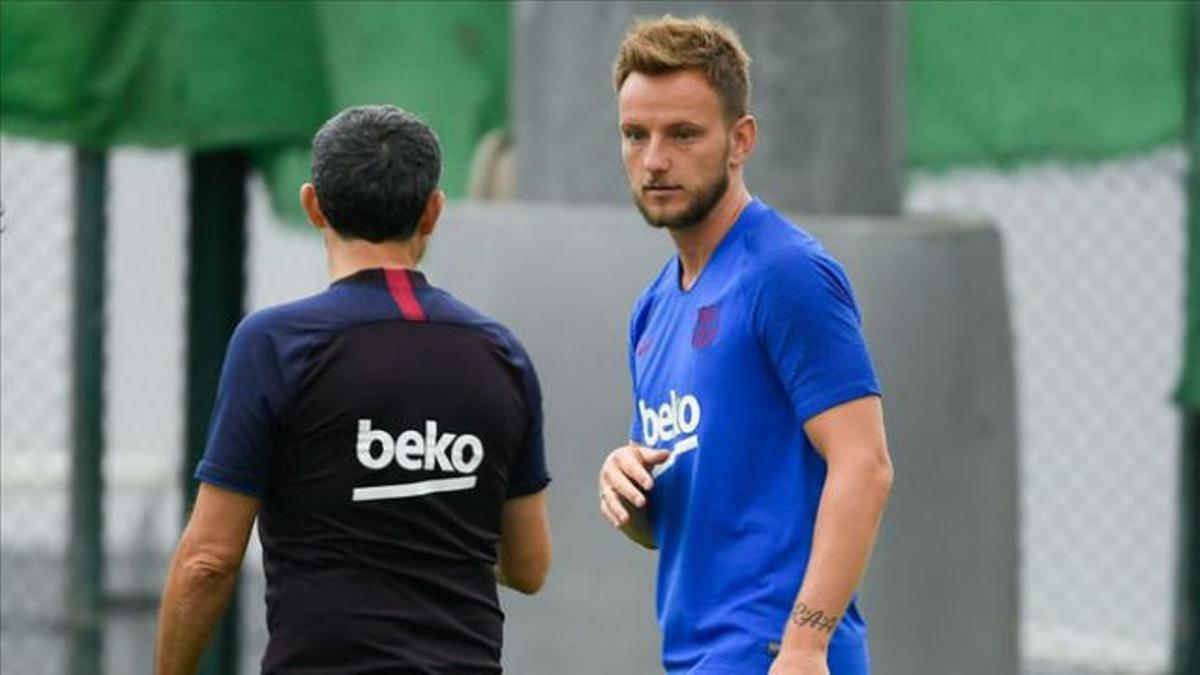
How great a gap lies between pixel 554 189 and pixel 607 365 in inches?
17.2

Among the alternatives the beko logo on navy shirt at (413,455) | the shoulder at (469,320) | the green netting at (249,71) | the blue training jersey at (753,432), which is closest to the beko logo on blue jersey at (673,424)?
the blue training jersey at (753,432)

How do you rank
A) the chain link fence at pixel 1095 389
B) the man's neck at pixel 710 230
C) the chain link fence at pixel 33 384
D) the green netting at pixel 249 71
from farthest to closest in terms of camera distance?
the chain link fence at pixel 1095 389 → the chain link fence at pixel 33 384 → the green netting at pixel 249 71 → the man's neck at pixel 710 230

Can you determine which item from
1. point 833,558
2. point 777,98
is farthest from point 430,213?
point 777,98

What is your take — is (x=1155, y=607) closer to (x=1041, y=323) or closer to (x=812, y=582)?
(x=1041, y=323)

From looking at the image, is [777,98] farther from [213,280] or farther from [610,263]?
[213,280]

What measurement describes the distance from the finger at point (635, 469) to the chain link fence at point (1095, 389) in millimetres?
3088

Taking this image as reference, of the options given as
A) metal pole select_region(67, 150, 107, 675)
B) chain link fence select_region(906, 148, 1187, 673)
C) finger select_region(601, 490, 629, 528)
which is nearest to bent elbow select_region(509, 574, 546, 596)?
finger select_region(601, 490, 629, 528)

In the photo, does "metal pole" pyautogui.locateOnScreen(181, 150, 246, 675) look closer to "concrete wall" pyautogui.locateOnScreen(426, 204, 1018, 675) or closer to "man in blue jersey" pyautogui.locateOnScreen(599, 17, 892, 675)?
"concrete wall" pyautogui.locateOnScreen(426, 204, 1018, 675)

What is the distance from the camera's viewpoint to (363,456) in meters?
3.82

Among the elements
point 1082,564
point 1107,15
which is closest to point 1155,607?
point 1082,564

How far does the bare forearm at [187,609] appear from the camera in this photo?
3.89 metres

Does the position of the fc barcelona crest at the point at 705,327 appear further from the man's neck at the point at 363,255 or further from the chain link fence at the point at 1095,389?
the chain link fence at the point at 1095,389

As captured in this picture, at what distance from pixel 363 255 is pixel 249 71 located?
282 centimetres

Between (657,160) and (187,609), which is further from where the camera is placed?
(657,160)
